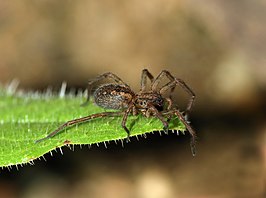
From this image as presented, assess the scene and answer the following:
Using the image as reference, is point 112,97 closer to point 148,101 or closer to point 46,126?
point 148,101

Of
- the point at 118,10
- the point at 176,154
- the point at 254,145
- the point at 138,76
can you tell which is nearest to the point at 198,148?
the point at 176,154

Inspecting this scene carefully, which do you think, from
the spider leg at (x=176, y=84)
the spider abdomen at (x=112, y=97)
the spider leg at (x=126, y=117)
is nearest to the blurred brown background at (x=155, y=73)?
the spider leg at (x=176, y=84)

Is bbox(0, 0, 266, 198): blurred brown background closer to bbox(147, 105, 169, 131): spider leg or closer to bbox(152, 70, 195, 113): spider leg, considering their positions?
bbox(152, 70, 195, 113): spider leg

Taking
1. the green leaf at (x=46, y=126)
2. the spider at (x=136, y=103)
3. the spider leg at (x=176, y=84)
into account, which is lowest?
the green leaf at (x=46, y=126)

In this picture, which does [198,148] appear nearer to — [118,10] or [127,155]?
[127,155]

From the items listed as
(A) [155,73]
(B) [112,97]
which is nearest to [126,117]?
(B) [112,97]

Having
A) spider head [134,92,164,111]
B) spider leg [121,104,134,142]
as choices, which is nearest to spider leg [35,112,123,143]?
spider leg [121,104,134,142]

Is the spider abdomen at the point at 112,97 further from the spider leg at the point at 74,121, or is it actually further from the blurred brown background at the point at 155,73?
the blurred brown background at the point at 155,73
